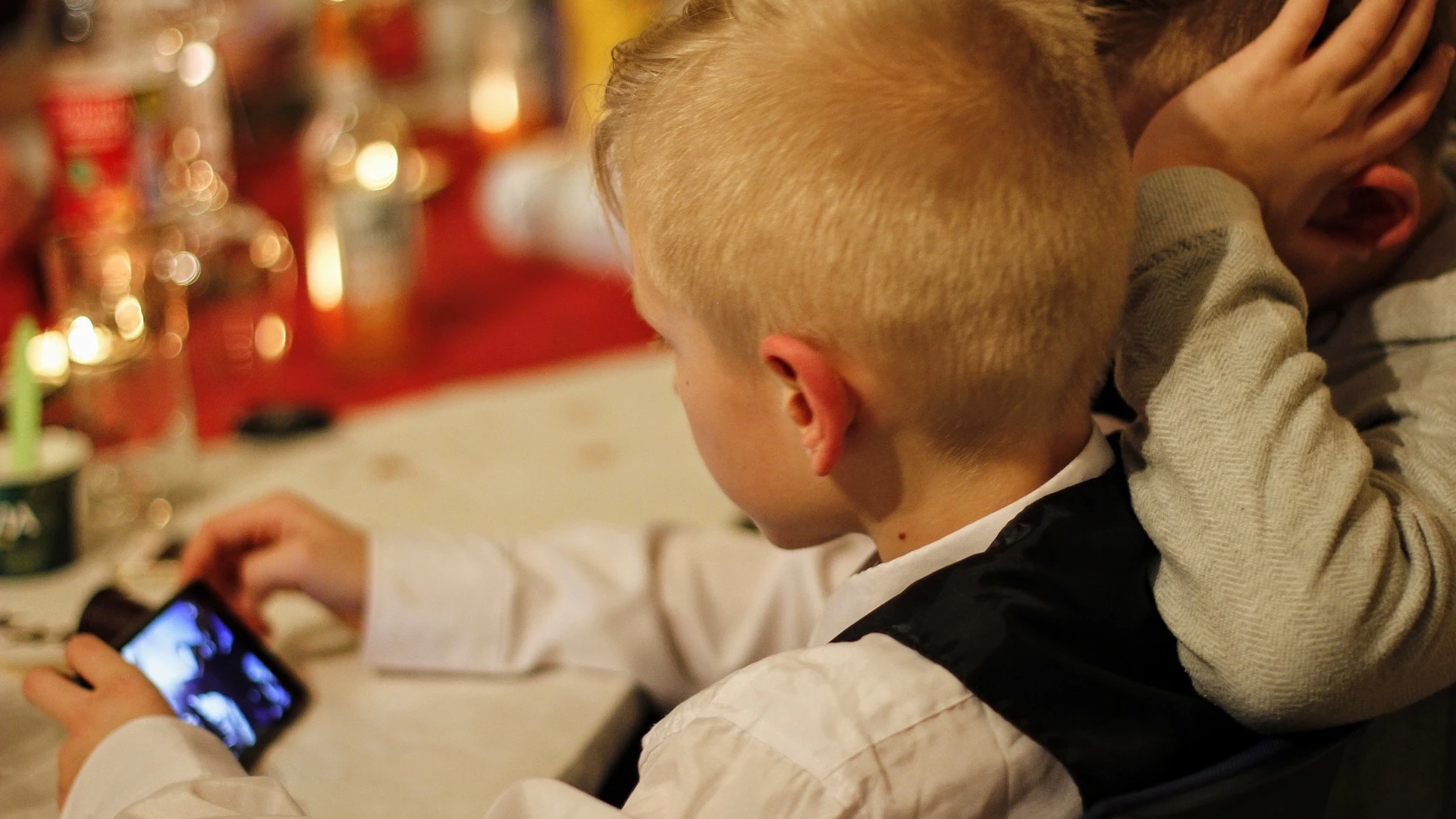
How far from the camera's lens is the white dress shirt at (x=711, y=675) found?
1.59 ft

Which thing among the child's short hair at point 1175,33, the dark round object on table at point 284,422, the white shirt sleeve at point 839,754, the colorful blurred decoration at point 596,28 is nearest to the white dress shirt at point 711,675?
the white shirt sleeve at point 839,754

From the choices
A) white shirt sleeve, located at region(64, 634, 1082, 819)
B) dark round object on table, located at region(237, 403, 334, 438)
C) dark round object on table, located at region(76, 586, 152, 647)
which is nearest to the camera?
white shirt sleeve, located at region(64, 634, 1082, 819)

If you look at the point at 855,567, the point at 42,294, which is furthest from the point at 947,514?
the point at 42,294

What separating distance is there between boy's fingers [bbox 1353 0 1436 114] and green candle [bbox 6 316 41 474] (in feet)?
2.53

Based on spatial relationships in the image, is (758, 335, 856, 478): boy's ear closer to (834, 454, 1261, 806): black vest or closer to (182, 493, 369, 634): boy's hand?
(834, 454, 1261, 806): black vest

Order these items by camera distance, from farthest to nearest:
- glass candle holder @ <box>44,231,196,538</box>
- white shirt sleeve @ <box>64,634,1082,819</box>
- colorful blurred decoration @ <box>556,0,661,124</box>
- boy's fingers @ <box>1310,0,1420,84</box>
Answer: colorful blurred decoration @ <box>556,0,661,124</box>
glass candle holder @ <box>44,231,196,538</box>
boy's fingers @ <box>1310,0,1420,84</box>
white shirt sleeve @ <box>64,634,1082,819</box>

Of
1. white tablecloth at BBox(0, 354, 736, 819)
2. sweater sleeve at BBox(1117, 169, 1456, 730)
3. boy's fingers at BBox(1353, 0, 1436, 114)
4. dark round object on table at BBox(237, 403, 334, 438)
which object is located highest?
boy's fingers at BBox(1353, 0, 1436, 114)

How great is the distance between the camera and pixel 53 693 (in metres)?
0.64

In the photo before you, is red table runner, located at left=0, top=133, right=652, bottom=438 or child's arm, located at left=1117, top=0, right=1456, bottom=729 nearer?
child's arm, located at left=1117, top=0, right=1456, bottom=729

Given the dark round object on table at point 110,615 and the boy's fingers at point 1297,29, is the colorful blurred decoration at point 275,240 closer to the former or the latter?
the dark round object on table at point 110,615

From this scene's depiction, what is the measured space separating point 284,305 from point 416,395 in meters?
0.23

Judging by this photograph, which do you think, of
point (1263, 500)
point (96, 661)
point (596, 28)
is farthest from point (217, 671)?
point (596, 28)

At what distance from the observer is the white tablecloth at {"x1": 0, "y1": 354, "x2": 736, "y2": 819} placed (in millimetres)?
652

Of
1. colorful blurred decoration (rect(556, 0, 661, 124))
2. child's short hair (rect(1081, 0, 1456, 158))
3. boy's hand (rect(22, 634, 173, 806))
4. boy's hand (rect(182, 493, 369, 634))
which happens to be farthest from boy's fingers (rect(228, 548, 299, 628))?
colorful blurred decoration (rect(556, 0, 661, 124))
